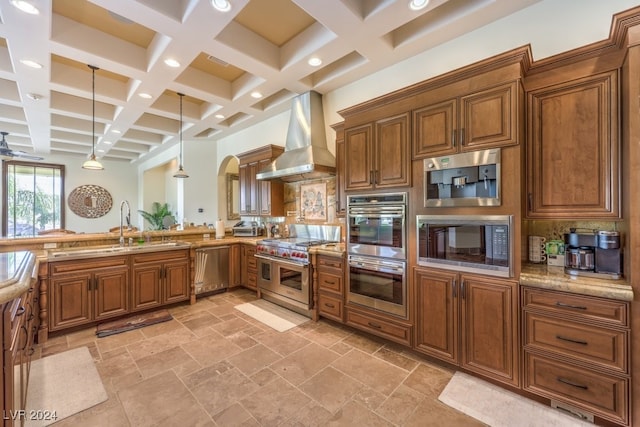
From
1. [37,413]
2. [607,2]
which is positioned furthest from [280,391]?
[607,2]

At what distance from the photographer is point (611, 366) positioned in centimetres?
174

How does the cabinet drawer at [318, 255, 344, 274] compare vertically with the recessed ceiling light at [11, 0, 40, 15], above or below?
below

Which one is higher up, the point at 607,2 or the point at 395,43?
the point at 395,43

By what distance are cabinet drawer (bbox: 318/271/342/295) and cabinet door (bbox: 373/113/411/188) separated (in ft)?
3.99

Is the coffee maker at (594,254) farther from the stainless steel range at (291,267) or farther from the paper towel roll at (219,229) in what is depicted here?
the paper towel roll at (219,229)

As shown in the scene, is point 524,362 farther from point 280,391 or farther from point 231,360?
point 231,360

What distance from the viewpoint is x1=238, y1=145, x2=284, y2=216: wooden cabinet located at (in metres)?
4.75

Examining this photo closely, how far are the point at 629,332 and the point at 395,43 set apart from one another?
309cm

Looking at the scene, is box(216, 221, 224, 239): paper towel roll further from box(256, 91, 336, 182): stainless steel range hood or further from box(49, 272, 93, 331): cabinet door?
box(49, 272, 93, 331): cabinet door

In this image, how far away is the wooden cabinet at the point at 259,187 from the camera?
4.75 metres

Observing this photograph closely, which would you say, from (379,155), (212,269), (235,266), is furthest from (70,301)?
(379,155)

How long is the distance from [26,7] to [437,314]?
4.32m

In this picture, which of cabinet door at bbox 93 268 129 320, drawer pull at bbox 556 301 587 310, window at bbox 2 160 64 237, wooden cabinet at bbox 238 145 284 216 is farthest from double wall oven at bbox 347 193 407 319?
window at bbox 2 160 64 237

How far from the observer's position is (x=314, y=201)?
4.45 meters
